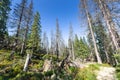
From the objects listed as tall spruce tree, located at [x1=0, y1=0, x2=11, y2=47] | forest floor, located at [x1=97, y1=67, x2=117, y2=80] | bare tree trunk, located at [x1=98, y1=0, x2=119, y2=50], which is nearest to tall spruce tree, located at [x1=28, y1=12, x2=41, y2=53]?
tall spruce tree, located at [x1=0, y1=0, x2=11, y2=47]

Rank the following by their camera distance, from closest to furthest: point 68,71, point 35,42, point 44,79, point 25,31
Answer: point 44,79 < point 68,71 < point 25,31 < point 35,42

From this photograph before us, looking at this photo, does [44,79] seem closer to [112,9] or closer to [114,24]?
[114,24]

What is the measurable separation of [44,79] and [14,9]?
20.5 meters

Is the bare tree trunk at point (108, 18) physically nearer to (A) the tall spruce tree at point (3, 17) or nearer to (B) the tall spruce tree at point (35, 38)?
(A) the tall spruce tree at point (3, 17)

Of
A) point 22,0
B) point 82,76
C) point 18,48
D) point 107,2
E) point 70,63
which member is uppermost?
point 22,0

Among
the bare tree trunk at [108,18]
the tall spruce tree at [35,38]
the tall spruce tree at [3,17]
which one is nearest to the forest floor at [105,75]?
the bare tree trunk at [108,18]

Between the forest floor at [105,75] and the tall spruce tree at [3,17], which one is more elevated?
the tall spruce tree at [3,17]

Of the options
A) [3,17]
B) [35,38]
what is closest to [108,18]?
[3,17]

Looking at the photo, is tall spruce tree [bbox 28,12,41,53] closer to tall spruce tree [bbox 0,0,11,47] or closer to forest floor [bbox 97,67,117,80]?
tall spruce tree [bbox 0,0,11,47]

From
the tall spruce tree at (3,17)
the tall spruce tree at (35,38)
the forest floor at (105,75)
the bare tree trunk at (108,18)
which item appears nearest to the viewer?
the forest floor at (105,75)

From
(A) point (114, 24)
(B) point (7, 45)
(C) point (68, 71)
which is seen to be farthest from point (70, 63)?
(B) point (7, 45)

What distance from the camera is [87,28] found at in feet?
74.4

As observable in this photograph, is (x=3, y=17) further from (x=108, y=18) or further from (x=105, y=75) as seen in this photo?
(x=105, y=75)

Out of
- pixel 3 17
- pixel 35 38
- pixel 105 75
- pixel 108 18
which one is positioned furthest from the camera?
pixel 35 38
